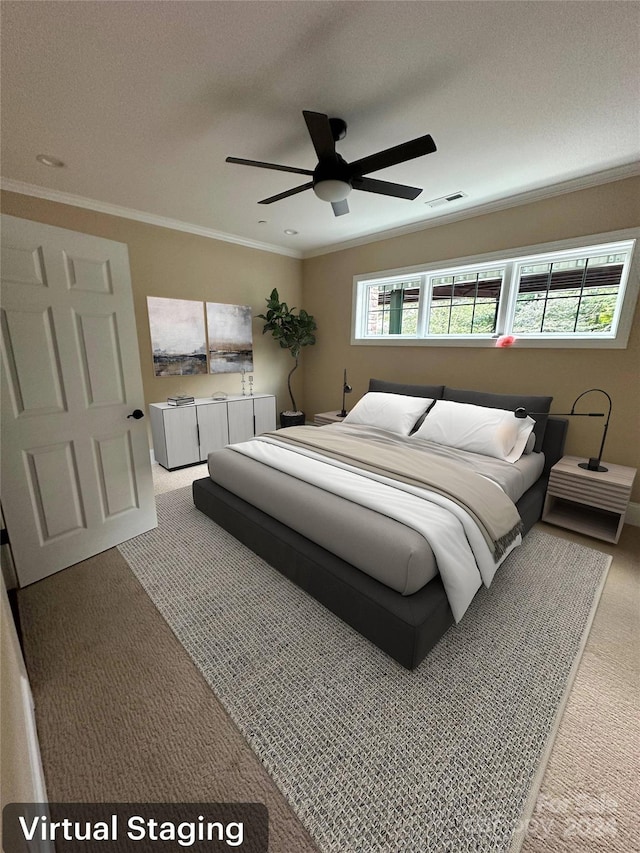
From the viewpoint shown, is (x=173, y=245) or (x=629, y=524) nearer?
(x=629, y=524)

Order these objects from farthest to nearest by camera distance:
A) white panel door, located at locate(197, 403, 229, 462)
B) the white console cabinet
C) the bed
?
1. white panel door, located at locate(197, 403, 229, 462)
2. the white console cabinet
3. the bed

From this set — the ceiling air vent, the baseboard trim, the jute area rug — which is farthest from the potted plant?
the baseboard trim

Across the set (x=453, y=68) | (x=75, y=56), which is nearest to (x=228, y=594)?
(x=75, y=56)

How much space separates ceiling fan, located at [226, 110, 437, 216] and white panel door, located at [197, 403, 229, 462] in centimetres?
252

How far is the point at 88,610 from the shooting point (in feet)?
6.24

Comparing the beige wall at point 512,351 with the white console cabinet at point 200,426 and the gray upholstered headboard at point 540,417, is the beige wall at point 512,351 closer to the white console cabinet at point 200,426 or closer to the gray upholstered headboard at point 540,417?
the gray upholstered headboard at point 540,417

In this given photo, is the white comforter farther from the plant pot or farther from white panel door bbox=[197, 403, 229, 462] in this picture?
the plant pot

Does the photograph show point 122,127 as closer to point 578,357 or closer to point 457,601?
point 457,601

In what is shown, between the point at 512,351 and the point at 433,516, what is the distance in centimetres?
233

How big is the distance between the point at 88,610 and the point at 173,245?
3.66m

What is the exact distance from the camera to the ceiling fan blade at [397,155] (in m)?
1.68

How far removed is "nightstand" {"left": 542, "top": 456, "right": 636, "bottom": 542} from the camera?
2.46 m

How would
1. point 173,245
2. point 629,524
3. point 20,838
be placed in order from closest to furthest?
point 20,838, point 629,524, point 173,245

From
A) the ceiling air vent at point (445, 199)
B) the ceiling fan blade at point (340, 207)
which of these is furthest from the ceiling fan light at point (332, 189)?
the ceiling air vent at point (445, 199)
